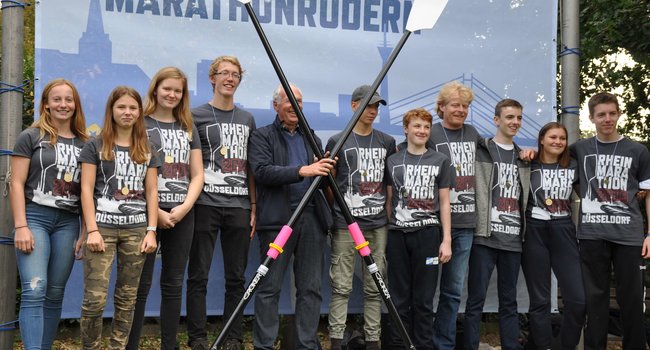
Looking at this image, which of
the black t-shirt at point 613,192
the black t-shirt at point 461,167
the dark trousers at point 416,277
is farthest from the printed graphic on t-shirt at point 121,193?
the black t-shirt at point 613,192

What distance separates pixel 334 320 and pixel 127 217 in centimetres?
134

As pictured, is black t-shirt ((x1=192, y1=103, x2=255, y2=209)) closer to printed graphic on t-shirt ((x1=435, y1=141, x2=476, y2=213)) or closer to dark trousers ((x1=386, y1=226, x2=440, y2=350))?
dark trousers ((x1=386, y1=226, x2=440, y2=350))

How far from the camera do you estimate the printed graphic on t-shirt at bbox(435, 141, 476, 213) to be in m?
4.44

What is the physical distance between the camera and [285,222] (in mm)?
3998

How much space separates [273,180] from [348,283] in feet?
2.57

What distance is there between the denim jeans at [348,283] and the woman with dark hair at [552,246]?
3.10 feet

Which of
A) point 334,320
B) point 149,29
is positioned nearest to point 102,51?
point 149,29

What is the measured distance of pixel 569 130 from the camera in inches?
187

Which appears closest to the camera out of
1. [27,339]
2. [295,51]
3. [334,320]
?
[27,339]

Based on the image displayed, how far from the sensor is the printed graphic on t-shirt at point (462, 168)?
4.44 m

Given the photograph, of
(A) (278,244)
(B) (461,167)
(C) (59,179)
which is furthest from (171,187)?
(B) (461,167)

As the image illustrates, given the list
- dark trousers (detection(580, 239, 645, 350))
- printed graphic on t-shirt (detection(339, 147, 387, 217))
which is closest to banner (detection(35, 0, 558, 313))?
printed graphic on t-shirt (detection(339, 147, 387, 217))

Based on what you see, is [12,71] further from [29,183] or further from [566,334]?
[566,334]

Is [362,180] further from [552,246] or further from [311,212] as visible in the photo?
[552,246]
